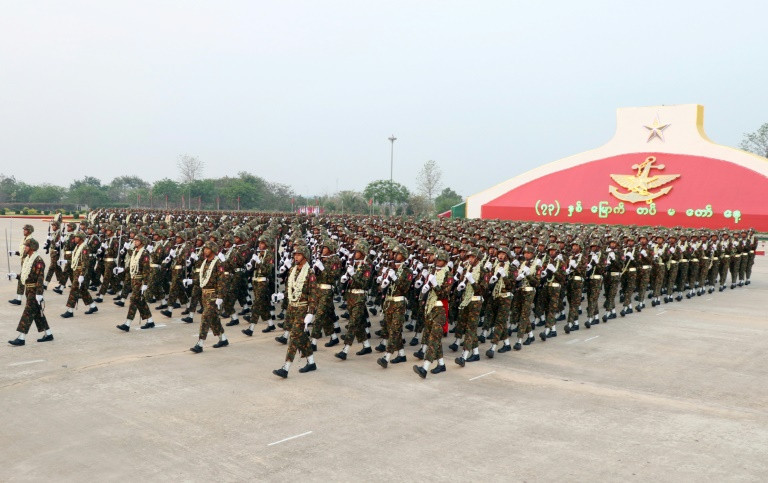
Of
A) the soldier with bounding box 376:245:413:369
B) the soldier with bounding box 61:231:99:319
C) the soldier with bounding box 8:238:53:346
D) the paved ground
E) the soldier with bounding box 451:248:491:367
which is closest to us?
the paved ground

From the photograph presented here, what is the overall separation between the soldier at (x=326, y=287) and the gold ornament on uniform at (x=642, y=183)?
33.7 meters

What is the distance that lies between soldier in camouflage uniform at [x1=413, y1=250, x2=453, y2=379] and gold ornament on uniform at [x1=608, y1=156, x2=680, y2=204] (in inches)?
1345

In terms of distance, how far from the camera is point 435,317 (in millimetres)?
9281

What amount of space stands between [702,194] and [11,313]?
3659cm

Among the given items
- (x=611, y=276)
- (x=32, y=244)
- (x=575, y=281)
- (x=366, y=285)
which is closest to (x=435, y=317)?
(x=366, y=285)

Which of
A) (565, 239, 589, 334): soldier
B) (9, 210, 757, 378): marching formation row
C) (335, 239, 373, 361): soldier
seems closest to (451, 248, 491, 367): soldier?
(9, 210, 757, 378): marching formation row

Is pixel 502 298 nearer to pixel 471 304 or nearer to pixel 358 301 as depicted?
pixel 471 304

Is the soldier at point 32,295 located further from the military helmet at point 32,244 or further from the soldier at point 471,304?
the soldier at point 471,304

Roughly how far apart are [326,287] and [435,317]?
210 cm

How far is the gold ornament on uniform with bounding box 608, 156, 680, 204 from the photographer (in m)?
39.5

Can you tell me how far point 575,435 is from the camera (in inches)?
268

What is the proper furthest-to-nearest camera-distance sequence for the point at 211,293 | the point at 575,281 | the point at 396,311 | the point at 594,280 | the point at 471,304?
the point at 594,280 → the point at 575,281 → the point at 211,293 → the point at 471,304 → the point at 396,311

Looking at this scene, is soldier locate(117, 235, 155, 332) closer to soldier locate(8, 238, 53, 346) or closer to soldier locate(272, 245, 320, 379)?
soldier locate(8, 238, 53, 346)

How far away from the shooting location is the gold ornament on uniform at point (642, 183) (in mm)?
39469
